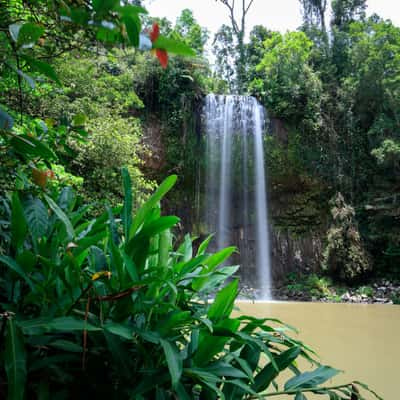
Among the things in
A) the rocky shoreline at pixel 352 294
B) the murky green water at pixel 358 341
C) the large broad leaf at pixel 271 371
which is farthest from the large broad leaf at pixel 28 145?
the rocky shoreline at pixel 352 294

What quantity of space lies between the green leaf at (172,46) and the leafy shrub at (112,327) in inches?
12.0

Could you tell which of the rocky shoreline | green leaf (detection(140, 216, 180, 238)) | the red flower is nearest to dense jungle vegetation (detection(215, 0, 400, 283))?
the rocky shoreline

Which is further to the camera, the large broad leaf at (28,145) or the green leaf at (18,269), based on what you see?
the green leaf at (18,269)

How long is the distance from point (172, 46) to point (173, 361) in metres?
0.52

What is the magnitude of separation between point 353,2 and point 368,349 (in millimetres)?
16728

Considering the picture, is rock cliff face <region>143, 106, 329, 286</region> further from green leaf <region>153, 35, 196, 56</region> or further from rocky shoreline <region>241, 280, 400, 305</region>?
green leaf <region>153, 35, 196, 56</region>

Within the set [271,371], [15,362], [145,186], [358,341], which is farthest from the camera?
[145,186]

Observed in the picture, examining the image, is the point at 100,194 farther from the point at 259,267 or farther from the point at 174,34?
the point at 259,267

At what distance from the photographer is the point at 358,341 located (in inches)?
134

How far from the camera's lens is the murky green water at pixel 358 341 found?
2.26m

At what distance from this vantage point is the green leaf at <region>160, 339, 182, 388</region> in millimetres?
582

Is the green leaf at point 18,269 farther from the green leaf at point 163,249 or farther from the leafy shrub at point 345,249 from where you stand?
the leafy shrub at point 345,249

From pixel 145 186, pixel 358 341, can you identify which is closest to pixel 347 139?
pixel 145 186

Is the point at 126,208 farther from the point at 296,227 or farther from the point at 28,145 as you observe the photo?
the point at 296,227
